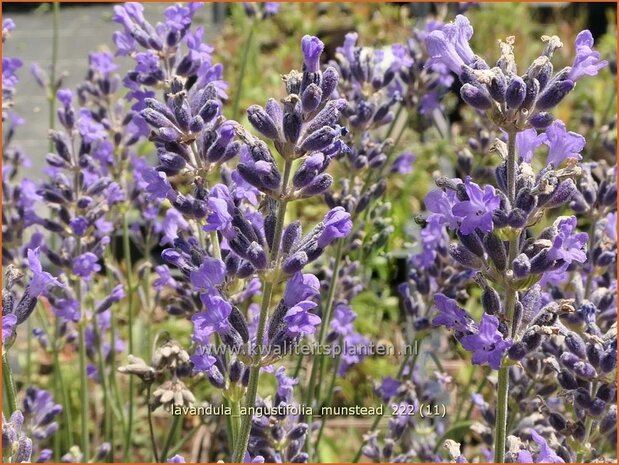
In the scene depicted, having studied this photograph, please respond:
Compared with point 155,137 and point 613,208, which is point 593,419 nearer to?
point 613,208

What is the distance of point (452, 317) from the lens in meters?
1.53

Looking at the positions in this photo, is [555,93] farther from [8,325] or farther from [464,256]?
[8,325]

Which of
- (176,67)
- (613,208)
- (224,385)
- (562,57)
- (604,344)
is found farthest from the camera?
(562,57)

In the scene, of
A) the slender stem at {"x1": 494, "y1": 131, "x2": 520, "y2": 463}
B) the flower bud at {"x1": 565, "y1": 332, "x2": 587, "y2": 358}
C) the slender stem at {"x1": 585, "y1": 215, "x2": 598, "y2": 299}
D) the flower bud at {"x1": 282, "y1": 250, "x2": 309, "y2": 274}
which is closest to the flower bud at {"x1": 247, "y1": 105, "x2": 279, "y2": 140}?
the flower bud at {"x1": 282, "y1": 250, "x2": 309, "y2": 274}

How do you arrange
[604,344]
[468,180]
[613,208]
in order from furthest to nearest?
[613,208], [604,344], [468,180]

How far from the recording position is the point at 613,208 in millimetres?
2295

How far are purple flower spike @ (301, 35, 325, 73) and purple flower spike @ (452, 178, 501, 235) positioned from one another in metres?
0.35

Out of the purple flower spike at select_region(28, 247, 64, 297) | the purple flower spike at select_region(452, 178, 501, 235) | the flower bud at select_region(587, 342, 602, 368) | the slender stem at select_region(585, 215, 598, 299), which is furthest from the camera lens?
the slender stem at select_region(585, 215, 598, 299)

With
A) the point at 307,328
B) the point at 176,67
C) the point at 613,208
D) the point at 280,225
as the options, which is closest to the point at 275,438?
the point at 307,328

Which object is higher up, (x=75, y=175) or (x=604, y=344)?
(x=75, y=175)

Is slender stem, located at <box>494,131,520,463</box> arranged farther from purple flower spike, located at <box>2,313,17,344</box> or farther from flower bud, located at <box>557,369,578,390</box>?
purple flower spike, located at <box>2,313,17,344</box>

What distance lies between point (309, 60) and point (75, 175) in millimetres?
1236

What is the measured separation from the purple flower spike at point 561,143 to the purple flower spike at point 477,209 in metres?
0.22

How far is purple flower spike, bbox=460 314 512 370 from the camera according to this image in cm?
146
